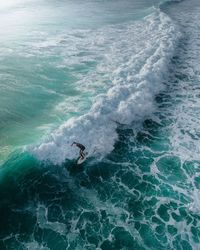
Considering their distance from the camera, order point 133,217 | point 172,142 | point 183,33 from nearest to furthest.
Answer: point 133,217 < point 172,142 < point 183,33

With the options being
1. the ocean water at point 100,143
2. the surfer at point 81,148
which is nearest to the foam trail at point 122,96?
the ocean water at point 100,143

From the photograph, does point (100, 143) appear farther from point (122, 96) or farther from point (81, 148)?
point (122, 96)

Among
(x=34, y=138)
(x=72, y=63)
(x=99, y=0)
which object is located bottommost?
(x=99, y=0)

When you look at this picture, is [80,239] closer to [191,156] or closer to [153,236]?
[153,236]

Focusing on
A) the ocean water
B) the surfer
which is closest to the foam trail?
the ocean water

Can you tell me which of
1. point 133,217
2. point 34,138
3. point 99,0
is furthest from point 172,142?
point 99,0

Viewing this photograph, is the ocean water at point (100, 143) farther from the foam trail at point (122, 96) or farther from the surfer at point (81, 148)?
the surfer at point (81, 148)

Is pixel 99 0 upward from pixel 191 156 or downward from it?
downward

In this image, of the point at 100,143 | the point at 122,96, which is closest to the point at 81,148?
the point at 100,143
